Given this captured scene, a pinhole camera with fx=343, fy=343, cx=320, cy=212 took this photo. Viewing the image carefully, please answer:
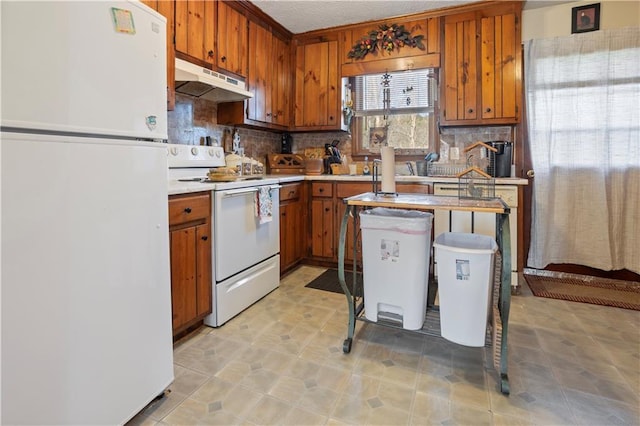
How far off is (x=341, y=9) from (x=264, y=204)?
2.05m

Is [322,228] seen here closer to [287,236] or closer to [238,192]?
[287,236]

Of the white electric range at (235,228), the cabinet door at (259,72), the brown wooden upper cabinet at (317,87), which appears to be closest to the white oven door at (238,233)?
the white electric range at (235,228)

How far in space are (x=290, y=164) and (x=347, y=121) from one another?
2.62 feet

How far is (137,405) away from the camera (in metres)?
1.32

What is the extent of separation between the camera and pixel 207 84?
2482 mm

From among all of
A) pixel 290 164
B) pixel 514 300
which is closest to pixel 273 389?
pixel 514 300

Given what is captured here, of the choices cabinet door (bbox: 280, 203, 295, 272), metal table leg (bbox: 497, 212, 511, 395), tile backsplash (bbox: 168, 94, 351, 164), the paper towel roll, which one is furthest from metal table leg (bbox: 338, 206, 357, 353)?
tile backsplash (bbox: 168, 94, 351, 164)

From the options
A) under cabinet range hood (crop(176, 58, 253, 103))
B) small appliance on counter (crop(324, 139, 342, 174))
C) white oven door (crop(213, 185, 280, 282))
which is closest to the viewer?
white oven door (crop(213, 185, 280, 282))

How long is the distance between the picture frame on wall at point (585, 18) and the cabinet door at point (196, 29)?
3.15 meters

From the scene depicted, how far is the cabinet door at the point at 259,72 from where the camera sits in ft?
10.5

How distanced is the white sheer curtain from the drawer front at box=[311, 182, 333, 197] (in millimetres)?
1934

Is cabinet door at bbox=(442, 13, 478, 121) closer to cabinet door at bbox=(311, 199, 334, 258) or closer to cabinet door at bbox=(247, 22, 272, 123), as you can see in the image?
cabinet door at bbox=(311, 199, 334, 258)

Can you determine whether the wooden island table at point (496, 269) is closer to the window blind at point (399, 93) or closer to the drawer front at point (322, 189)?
the drawer front at point (322, 189)

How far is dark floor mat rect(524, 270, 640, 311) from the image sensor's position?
263 centimetres
